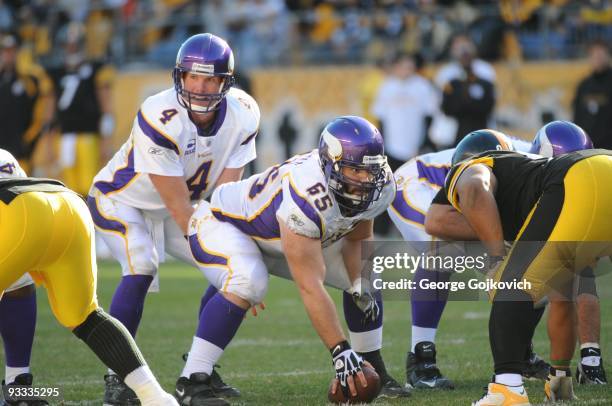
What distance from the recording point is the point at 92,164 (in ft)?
44.0

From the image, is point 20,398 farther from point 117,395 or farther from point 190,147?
point 190,147

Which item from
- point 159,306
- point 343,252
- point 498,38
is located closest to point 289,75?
point 498,38

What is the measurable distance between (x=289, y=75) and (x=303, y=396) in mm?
10264

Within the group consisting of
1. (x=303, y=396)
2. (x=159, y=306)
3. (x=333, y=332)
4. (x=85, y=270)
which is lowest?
(x=159, y=306)

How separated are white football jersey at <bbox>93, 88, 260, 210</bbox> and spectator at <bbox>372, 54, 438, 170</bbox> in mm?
6969

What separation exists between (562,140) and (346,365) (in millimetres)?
1705

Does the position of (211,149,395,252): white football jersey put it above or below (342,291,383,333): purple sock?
above

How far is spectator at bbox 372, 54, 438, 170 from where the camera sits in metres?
13.0

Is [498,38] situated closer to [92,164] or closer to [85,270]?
[92,164]

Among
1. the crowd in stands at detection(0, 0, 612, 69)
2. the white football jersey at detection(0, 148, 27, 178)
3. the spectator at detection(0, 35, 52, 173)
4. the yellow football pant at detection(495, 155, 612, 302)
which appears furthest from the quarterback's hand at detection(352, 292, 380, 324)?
the crowd in stands at detection(0, 0, 612, 69)

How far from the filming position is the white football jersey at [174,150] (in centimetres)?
571

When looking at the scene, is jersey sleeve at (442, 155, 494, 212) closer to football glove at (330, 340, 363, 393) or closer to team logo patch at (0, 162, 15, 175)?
football glove at (330, 340, 363, 393)

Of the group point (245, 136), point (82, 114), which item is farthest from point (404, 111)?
point (245, 136)

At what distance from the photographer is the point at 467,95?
1184 cm
